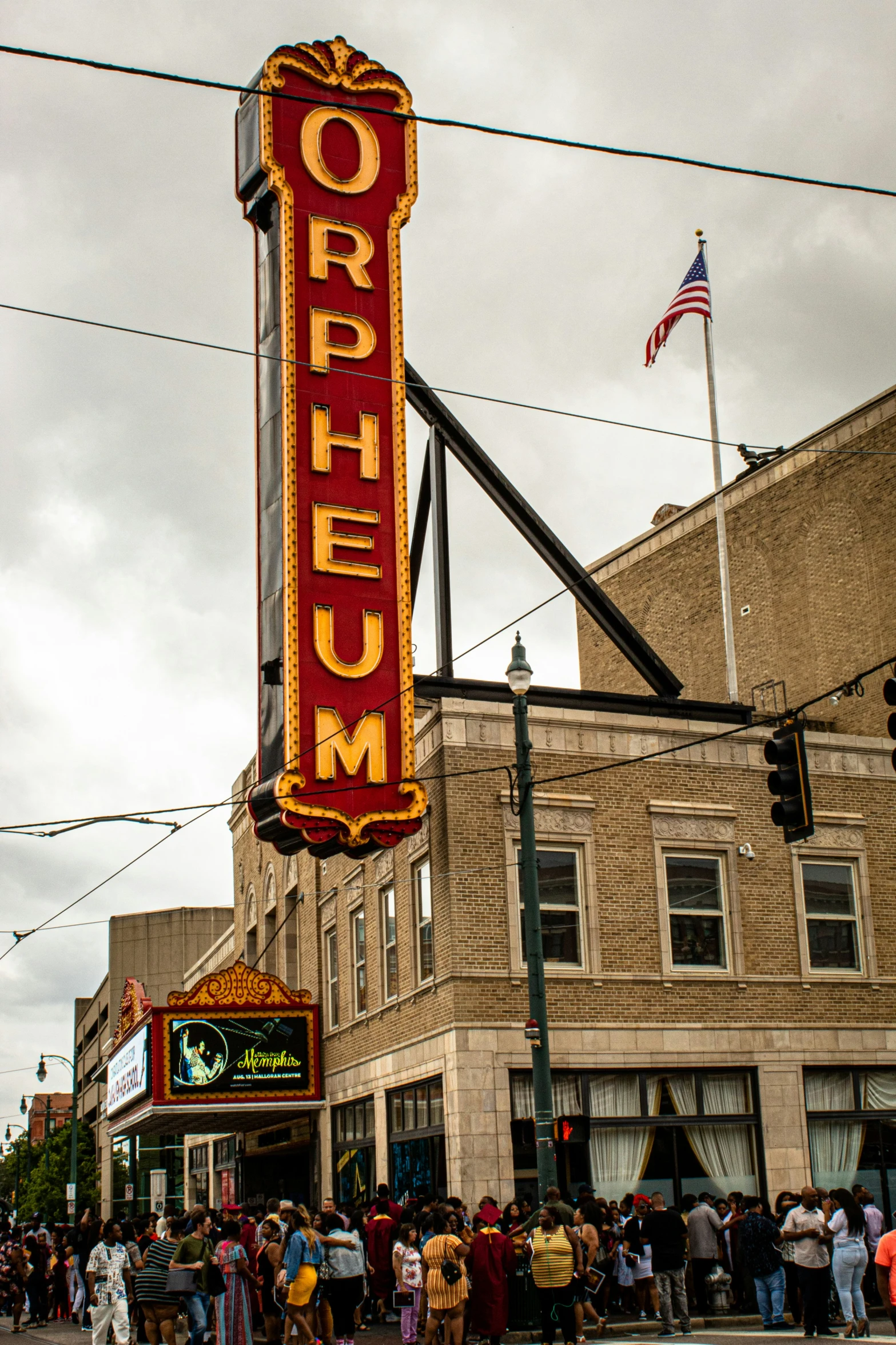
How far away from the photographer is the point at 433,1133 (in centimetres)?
2442

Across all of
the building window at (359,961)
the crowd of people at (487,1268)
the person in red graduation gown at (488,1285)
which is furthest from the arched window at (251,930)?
the person in red graduation gown at (488,1285)

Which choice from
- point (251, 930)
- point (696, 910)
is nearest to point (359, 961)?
point (696, 910)

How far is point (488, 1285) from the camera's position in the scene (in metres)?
17.5

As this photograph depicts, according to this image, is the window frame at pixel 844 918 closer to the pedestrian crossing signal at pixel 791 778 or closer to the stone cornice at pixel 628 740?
the stone cornice at pixel 628 740

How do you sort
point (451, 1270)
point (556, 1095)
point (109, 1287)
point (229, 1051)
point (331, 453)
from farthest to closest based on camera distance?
1. point (229, 1051)
2. point (331, 453)
3. point (556, 1095)
4. point (109, 1287)
5. point (451, 1270)

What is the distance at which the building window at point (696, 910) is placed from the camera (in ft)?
84.9

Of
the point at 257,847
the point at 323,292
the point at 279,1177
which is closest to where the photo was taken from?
the point at 323,292

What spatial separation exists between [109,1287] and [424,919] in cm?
811

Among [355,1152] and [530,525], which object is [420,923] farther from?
[530,525]

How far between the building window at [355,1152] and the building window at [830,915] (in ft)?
28.4

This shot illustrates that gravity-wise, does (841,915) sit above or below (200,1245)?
above

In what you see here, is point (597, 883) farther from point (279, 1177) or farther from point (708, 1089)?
point (279, 1177)

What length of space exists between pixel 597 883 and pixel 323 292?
36.5 feet

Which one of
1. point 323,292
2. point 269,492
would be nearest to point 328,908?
point 269,492
